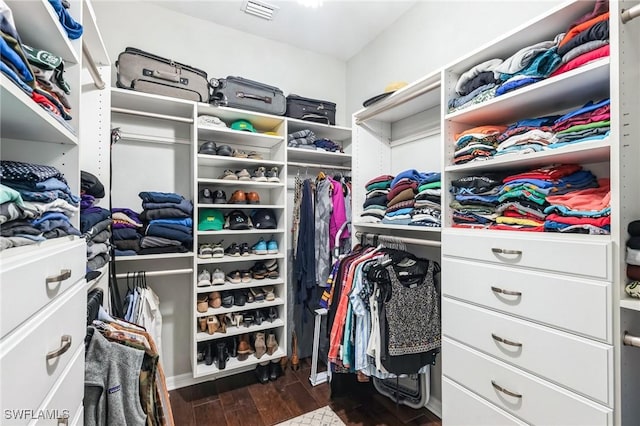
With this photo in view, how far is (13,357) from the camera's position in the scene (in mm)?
510

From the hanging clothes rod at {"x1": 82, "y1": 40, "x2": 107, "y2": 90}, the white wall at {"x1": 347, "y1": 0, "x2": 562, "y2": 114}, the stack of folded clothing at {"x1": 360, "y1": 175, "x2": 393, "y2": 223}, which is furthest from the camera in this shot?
the stack of folded clothing at {"x1": 360, "y1": 175, "x2": 393, "y2": 223}

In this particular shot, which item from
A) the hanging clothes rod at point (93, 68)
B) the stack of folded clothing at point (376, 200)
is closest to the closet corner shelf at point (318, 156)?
the stack of folded clothing at point (376, 200)

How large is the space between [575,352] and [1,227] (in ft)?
5.30

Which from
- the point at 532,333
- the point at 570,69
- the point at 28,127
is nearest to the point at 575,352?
the point at 532,333

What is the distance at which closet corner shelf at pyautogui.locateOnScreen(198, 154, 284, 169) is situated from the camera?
200 centimetres

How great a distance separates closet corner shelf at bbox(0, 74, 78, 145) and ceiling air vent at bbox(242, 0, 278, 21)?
1.71 m

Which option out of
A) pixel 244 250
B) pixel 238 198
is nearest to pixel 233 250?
pixel 244 250

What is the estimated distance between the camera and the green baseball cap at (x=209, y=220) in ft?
6.74

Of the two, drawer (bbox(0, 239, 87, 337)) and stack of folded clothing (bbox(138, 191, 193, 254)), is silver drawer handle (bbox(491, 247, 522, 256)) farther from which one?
stack of folded clothing (bbox(138, 191, 193, 254))

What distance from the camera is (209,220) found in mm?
2078

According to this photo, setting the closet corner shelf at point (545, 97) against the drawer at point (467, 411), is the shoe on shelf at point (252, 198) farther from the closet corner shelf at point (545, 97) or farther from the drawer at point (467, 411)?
the drawer at point (467, 411)

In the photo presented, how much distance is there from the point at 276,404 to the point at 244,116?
2.06 metres

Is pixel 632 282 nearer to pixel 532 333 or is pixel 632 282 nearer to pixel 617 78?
pixel 532 333

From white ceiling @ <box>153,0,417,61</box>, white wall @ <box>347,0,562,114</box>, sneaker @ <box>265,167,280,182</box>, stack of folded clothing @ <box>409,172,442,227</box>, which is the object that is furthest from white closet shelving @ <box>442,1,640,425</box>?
sneaker @ <box>265,167,280,182</box>
